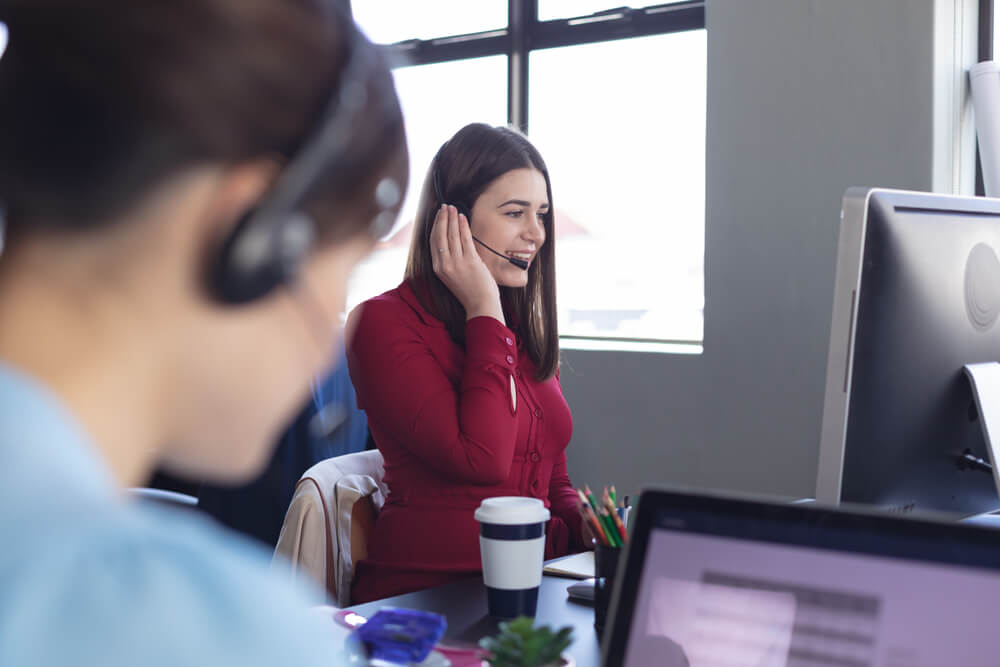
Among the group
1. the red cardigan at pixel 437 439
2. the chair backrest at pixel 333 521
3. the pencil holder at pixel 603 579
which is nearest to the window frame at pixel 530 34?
the red cardigan at pixel 437 439

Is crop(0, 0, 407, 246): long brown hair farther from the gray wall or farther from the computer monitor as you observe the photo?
the gray wall

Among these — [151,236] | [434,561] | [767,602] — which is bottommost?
[434,561]

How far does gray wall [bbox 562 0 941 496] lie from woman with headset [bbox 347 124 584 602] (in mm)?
1006

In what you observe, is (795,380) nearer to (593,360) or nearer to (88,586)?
(593,360)

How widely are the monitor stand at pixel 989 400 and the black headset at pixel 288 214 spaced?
3.30 feet

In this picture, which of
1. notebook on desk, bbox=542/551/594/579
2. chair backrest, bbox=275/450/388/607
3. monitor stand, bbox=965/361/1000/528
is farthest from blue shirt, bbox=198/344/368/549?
monitor stand, bbox=965/361/1000/528

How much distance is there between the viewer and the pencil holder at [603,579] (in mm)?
1074

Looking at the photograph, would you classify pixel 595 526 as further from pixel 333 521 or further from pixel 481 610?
pixel 333 521

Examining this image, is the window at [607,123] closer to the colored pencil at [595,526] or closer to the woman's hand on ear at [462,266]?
the woman's hand on ear at [462,266]

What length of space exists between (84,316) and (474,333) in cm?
139

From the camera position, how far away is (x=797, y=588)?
71 centimetres

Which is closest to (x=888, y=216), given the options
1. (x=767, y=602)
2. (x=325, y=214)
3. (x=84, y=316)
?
(x=767, y=602)

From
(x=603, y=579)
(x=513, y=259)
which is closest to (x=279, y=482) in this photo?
(x=513, y=259)

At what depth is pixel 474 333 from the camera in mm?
1789
